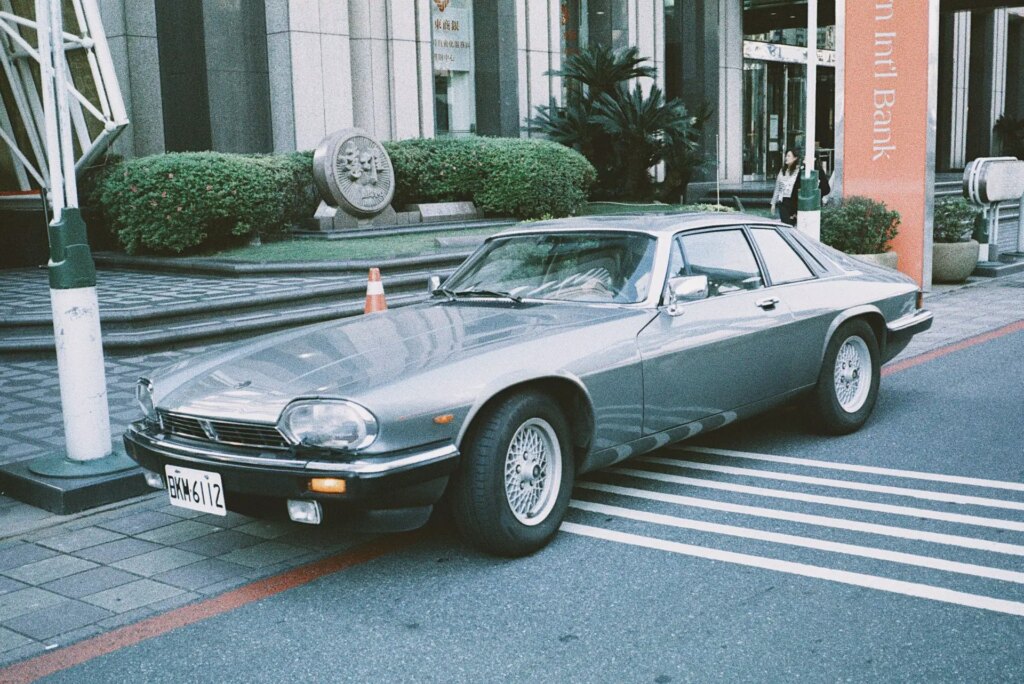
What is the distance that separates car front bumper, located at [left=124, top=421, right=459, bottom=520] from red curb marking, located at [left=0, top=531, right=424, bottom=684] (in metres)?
0.37

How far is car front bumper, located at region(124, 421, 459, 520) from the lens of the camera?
159 inches

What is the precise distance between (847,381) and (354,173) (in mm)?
9754

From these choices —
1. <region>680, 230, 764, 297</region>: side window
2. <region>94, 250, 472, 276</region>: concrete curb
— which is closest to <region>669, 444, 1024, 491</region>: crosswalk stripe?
<region>680, 230, 764, 297</region>: side window

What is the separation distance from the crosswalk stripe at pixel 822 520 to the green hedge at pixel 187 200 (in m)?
8.52

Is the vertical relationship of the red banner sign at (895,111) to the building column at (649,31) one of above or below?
below

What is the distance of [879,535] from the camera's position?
15.6ft

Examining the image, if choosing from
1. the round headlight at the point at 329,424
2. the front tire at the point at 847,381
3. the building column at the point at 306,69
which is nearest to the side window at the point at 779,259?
the front tire at the point at 847,381

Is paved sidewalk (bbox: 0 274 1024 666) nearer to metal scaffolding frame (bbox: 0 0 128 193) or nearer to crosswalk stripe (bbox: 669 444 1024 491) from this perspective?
crosswalk stripe (bbox: 669 444 1024 491)

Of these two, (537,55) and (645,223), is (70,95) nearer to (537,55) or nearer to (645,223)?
(537,55)

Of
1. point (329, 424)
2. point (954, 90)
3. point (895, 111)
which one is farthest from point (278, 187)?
point (954, 90)

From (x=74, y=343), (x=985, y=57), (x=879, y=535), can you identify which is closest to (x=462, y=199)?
(x=74, y=343)

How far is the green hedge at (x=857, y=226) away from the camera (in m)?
12.3

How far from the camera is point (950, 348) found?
931 centimetres

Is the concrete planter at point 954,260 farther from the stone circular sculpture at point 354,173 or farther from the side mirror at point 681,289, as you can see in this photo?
the side mirror at point 681,289
